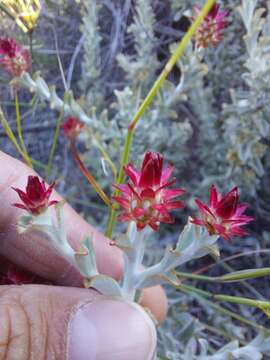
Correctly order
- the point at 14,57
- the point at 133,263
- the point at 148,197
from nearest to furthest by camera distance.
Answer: the point at 148,197 → the point at 133,263 → the point at 14,57

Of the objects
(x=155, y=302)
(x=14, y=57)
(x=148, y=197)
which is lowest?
(x=155, y=302)

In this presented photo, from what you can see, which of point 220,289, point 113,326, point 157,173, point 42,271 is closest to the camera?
point 157,173

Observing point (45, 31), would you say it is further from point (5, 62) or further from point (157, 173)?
point (157, 173)

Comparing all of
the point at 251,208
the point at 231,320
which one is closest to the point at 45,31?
the point at 251,208

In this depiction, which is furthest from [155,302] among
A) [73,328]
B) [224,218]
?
[224,218]

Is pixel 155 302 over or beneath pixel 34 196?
beneath

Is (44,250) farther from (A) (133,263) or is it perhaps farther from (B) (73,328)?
(A) (133,263)

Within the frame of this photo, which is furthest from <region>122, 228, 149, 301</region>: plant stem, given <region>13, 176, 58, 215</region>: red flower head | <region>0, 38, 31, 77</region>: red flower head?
<region>0, 38, 31, 77</region>: red flower head
